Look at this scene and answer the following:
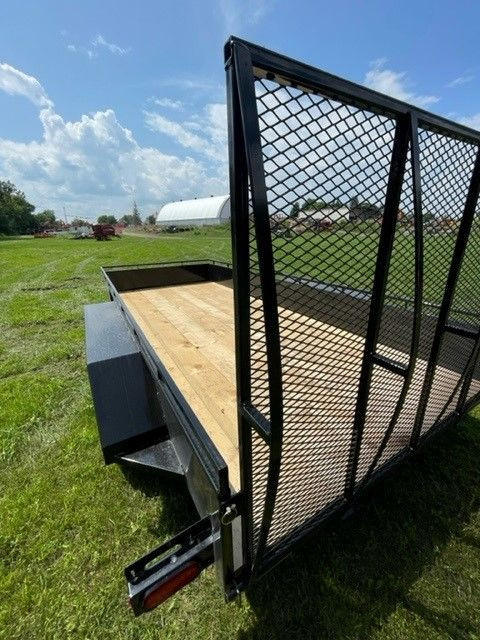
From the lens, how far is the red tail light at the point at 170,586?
112cm

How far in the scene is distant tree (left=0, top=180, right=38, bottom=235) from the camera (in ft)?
192

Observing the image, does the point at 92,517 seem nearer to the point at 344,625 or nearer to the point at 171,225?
the point at 344,625

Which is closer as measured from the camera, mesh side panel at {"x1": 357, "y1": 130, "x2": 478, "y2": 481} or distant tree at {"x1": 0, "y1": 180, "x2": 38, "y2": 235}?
mesh side panel at {"x1": 357, "y1": 130, "x2": 478, "y2": 481}

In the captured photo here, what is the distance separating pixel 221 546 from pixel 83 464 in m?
1.78

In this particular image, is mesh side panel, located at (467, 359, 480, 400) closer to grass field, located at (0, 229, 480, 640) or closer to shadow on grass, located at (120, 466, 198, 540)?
grass field, located at (0, 229, 480, 640)

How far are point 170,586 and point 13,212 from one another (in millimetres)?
75492

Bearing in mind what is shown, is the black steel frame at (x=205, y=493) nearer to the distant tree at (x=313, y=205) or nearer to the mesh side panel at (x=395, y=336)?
the mesh side panel at (x=395, y=336)

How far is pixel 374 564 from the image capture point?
5.64 ft

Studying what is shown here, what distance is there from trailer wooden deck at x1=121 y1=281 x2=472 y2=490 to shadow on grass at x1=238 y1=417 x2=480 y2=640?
0.56 metres

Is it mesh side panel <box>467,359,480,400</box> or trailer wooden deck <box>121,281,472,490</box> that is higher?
trailer wooden deck <box>121,281,472,490</box>

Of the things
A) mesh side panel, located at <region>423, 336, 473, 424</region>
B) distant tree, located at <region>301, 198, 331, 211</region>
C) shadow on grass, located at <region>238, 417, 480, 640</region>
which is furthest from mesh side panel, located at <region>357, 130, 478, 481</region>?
shadow on grass, located at <region>238, 417, 480, 640</region>

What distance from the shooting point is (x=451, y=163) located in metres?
1.20

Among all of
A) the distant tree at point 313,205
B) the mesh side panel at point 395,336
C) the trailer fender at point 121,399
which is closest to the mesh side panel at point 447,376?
the mesh side panel at point 395,336

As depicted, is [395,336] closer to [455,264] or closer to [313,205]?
[455,264]
